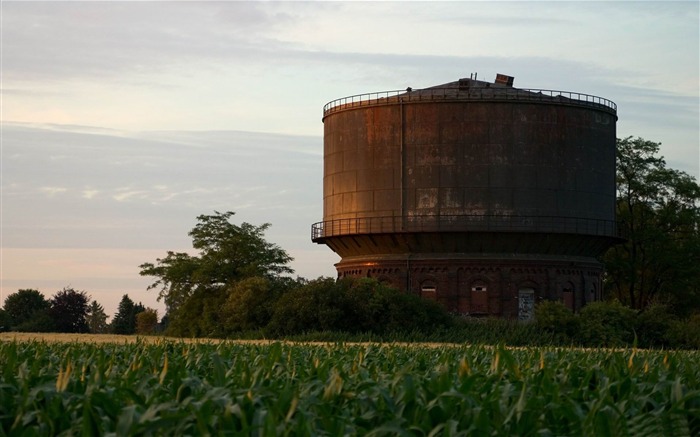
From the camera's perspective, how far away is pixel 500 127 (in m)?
51.1

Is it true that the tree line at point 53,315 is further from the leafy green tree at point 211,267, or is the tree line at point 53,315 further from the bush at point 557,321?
the bush at point 557,321

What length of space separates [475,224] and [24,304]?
45991 millimetres

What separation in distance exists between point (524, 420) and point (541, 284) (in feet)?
147

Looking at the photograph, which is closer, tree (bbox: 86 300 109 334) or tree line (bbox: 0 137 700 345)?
tree line (bbox: 0 137 700 345)

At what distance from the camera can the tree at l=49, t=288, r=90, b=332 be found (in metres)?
75.8

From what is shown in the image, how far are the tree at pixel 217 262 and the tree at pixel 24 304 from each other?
27745 mm

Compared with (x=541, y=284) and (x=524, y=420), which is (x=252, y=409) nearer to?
(x=524, y=420)

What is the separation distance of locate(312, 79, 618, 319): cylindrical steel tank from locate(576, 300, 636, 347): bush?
19.1ft

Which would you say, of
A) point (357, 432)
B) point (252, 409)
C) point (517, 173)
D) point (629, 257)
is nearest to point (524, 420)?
point (357, 432)

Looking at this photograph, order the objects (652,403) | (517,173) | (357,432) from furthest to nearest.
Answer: (517,173)
(652,403)
(357,432)

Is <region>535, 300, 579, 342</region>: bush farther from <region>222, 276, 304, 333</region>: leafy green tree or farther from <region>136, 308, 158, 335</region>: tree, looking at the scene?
<region>136, 308, 158, 335</region>: tree

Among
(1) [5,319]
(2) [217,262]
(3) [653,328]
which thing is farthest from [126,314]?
(3) [653,328]

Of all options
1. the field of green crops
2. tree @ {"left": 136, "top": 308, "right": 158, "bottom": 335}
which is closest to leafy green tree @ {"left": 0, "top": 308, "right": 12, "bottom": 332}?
tree @ {"left": 136, "top": 308, "right": 158, "bottom": 335}

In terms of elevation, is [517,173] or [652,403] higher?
[517,173]
